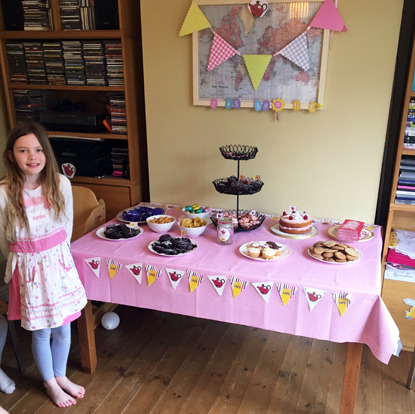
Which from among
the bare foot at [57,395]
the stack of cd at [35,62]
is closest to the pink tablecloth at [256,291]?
the bare foot at [57,395]

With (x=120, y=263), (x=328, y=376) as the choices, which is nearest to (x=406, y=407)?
(x=328, y=376)

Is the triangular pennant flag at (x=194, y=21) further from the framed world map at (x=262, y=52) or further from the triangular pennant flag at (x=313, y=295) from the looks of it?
the triangular pennant flag at (x=313, y=295)

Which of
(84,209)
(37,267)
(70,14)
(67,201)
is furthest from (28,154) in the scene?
(70,14)

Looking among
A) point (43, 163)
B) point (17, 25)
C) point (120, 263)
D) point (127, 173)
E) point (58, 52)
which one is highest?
point (17, 25)

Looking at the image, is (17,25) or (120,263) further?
(17,25)

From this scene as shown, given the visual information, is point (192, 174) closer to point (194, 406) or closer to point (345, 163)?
point (345, 163)

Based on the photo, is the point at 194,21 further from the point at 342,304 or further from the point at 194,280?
the point at 342,304

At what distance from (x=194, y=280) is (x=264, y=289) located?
0.30 m

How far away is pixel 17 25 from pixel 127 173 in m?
1.09

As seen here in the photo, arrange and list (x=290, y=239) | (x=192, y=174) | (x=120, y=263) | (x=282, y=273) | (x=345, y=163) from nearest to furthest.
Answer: (x=282, y=273), (x=120, y=263), (x=290, y=239), (x=345, y=163), (x=192, y=174)

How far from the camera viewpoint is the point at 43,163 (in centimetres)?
171

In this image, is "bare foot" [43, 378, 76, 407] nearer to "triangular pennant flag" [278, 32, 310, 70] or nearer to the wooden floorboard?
the wooden floorboard

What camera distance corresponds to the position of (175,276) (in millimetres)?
1779

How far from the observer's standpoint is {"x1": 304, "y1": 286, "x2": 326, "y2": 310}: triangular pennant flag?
161 cm
